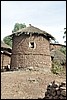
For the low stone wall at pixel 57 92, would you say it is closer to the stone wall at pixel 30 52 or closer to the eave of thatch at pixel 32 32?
the stone wall at pixel 30 52

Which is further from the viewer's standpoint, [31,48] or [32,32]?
[31,48]

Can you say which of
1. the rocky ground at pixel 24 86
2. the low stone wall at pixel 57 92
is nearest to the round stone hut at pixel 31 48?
the rocky ground at pixel 24 86

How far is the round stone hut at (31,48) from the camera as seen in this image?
94.4 ft

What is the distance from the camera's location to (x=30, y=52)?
29000 millimetres

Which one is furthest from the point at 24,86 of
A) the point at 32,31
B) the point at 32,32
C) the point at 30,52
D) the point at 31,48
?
the point at 32,31

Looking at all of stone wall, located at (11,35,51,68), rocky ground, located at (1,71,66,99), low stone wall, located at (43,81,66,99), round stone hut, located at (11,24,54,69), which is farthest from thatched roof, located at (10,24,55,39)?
low stone wall, located at (43,81,66,99)

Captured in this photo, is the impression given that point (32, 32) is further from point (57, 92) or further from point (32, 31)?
point (57, 92)

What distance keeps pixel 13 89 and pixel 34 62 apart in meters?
10.3

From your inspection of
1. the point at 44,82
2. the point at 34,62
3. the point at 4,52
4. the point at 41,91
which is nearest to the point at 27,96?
the point at 41,91

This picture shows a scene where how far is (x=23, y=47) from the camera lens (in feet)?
95.6

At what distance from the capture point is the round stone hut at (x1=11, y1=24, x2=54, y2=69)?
28.8m

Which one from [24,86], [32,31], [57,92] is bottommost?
[24,86]

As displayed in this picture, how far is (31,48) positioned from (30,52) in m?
0.46

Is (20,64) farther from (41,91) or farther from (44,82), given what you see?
(41,91)
